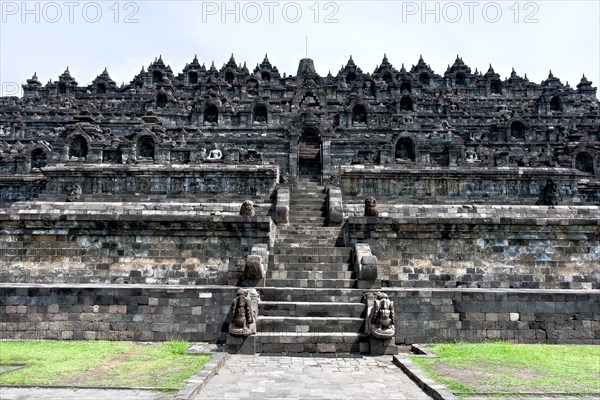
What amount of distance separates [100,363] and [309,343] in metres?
4.01

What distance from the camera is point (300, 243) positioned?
602 inches

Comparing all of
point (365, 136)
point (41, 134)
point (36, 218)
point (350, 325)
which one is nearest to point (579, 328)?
point (350, 325)

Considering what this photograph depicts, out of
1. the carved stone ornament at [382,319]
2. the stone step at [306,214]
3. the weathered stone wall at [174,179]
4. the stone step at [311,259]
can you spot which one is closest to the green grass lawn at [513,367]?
the carved stone ornament at [382,319]

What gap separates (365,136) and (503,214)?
16.2m

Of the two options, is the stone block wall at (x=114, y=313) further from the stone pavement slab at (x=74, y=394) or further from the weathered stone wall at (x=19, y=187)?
the weathered stone wall at (x=19, y=187)

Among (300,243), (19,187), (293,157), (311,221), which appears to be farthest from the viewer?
(19,187)

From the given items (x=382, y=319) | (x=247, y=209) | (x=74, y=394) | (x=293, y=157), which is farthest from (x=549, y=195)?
(x=74, y=394)

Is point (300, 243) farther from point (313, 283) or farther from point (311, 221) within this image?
point (311, 221)

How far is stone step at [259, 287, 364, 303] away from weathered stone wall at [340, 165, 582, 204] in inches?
398

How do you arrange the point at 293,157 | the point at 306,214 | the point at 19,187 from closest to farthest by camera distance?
1. the point at 306,214
2. the point at 293,157
3. the point at 19,187

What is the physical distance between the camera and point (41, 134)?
39.0m

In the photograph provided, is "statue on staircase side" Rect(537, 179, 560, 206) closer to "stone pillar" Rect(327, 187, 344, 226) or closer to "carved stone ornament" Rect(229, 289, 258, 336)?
"stone pillar" Rect(327, 187, 344, 226)

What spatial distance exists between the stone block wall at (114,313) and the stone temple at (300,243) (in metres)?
0.03

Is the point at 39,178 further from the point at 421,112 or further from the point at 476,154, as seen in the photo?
the point at 421,112
